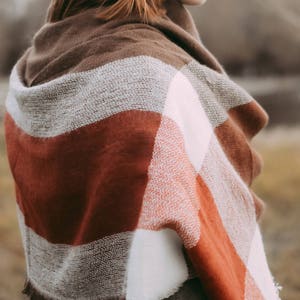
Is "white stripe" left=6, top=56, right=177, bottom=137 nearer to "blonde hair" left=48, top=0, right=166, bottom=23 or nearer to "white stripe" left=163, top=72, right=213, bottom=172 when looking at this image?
"white stripe" left=163, top=72, right=213, bottom=172

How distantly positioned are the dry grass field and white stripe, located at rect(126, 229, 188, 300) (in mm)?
2069

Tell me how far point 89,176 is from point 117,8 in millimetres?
304

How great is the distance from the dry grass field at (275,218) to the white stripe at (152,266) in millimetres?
2069

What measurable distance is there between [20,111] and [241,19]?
4803 millimetres

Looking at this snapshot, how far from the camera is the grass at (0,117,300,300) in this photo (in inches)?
124

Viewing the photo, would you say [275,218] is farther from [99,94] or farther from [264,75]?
[99,94]

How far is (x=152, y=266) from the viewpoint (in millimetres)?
982

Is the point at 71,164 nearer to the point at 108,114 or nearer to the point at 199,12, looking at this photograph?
the point at 108,114

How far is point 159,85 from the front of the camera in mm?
993

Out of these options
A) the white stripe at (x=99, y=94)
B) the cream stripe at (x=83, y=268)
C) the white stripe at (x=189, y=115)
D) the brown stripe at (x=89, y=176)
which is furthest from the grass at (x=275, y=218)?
the white stripe at (x=189, y=115)

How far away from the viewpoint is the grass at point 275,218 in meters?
3.14

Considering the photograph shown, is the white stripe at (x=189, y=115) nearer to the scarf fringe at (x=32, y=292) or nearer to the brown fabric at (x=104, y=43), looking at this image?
the brown fabric at (x=104, y=43)

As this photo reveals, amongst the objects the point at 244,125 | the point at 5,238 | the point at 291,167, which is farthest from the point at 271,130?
the point at 244,125

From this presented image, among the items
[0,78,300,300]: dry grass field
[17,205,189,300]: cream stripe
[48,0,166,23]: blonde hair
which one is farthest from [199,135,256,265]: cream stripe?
[0,78,300,300]: dry grass field
